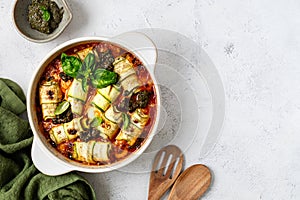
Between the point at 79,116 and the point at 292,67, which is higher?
the point at 292,67

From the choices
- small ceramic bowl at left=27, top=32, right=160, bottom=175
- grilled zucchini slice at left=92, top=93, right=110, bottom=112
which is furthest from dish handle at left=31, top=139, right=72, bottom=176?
grilled zucchini slice at left=92, top=93, right=110, bottom=112

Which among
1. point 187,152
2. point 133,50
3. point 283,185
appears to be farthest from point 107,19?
point 283,185

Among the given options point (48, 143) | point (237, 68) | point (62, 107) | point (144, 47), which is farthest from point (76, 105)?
point (237, 68)

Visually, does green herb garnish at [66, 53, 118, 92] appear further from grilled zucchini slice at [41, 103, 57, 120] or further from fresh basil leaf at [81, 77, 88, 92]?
grilled zucchini slice at [41, 103, 57, 120]

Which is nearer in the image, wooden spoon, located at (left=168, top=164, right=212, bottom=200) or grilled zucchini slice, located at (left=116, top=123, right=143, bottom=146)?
grilled zucchini slice, located at (left=116, top=123, right=143, bottom=146)

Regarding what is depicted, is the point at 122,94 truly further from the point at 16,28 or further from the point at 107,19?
the point at 16,28

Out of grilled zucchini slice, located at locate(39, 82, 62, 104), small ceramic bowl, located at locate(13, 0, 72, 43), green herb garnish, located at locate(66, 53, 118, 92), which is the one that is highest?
small ceramic bowl, located at locate(13, 0, 72, 43)
